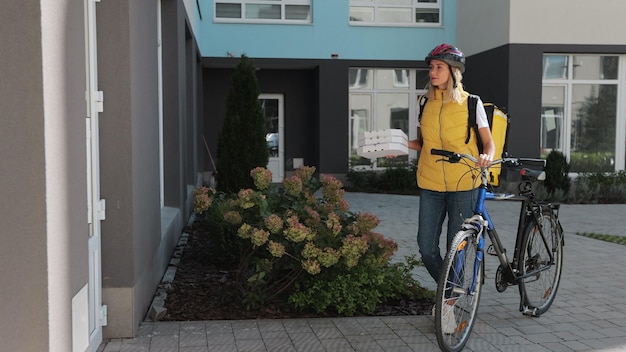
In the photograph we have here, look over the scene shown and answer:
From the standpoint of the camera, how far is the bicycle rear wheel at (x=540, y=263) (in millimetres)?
4758

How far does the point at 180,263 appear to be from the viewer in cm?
661

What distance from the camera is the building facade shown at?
90.2 inches

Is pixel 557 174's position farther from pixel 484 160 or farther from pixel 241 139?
pixel 484 160

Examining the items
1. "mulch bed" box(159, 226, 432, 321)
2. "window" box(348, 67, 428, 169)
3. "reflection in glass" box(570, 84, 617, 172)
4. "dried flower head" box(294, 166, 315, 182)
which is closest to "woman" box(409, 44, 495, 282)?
"mulch bed" box(159, 226, 432, 321)

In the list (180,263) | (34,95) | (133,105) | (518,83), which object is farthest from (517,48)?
(34,95)

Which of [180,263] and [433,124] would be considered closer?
[433,124]

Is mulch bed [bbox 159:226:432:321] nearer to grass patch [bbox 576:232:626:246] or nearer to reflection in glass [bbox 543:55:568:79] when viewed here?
grass patch [bbox 576:232:626:246]

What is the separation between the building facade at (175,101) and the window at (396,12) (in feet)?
0.14

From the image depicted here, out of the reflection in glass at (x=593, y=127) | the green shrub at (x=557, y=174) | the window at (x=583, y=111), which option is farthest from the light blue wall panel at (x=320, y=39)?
the green shrub at (x=557, y=174)

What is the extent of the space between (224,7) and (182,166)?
376 inches

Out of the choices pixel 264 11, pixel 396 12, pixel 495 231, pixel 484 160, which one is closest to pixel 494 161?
pixel 484 160

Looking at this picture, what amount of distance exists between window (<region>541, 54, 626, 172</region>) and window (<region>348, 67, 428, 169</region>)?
3.74 metres

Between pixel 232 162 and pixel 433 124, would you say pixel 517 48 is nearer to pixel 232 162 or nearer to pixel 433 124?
pixel 232 162

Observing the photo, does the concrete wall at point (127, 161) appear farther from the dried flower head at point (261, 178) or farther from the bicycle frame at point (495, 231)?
the bicycle frame at point (495, 231)
